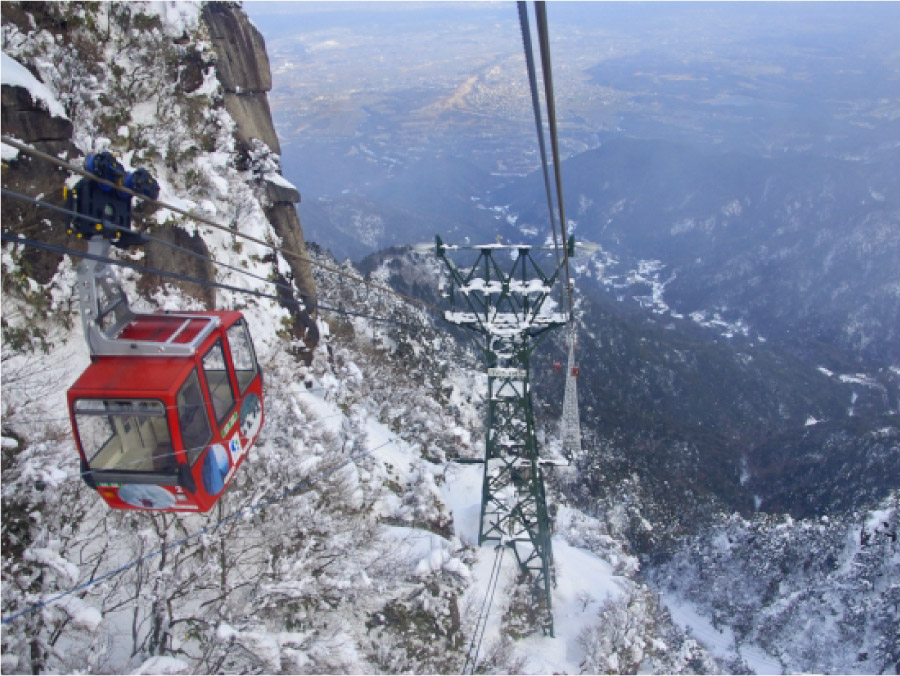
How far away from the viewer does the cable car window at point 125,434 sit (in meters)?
6.25

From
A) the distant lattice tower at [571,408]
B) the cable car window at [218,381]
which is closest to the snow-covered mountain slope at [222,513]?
the cable car window at [218,381]

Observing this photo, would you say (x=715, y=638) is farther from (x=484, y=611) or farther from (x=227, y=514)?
(x=227, y=514)

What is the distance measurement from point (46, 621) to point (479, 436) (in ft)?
106

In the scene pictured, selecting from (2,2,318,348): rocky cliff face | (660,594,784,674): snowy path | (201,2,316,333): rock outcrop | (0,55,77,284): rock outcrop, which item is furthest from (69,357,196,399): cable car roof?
(660,594,784,674): snowy path

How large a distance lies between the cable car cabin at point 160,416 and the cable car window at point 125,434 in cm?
1

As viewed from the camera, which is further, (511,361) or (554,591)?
(554,591)

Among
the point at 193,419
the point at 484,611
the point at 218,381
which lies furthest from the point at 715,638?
the point at 193,419

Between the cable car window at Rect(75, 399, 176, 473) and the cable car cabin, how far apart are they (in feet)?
0.04

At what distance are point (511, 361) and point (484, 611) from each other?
821 centimetres

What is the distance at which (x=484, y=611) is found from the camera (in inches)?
679

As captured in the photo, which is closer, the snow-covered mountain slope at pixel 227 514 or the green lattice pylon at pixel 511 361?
the snow-covered mountain slope at pixel 227 514

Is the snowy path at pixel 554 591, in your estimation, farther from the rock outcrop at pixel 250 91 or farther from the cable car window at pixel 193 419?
the cable car window at pixel 193 419

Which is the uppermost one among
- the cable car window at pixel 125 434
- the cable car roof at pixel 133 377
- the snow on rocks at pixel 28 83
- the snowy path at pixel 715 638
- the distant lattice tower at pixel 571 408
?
the snow on rocks at pixel 28 83

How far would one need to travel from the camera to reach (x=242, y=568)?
12039 millimetres
